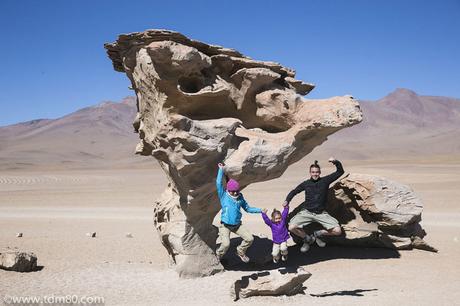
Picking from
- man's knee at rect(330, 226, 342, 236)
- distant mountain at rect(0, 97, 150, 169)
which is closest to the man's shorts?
man's knee at rect(330, 226, 342, 236)

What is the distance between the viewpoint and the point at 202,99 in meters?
10.3

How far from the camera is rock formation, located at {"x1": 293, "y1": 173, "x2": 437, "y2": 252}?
39.7 feet

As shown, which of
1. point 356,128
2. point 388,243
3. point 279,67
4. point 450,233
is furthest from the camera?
point 356,128

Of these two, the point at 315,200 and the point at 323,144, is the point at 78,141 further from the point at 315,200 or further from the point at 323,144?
the point at 315,200

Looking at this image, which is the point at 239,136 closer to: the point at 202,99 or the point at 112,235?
the point at 202,99

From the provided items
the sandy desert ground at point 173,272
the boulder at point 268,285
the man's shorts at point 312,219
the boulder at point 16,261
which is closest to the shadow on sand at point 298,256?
the sandy desert ground at point 173,272

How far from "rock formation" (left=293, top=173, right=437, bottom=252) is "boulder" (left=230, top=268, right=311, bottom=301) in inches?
145

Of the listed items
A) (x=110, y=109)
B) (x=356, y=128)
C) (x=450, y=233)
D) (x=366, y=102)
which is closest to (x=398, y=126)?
(x=356, y=128)

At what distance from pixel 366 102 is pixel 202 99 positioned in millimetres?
182205

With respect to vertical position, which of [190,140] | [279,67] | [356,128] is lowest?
[190,140]

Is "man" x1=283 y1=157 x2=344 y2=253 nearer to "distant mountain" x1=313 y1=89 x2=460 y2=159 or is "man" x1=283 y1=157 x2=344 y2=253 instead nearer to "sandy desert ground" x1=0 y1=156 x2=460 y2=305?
"sandy desert ground" x1=0 y1=156 x2=460 y2=305

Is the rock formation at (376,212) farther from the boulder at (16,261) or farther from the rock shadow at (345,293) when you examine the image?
the boulder at (16,261)

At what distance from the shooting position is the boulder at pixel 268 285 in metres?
8.62

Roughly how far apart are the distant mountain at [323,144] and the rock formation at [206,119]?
76145 millimetres
